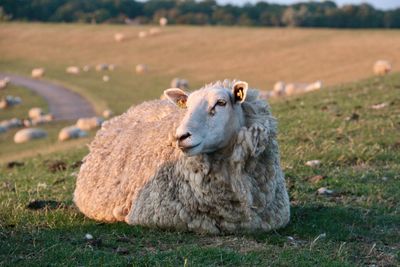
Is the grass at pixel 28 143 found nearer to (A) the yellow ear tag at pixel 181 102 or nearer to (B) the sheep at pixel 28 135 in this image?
(B) the sheep at pixel 28 135

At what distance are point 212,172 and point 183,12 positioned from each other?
266 ft

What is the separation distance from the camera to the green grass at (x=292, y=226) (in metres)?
5.69

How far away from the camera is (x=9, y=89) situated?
42969 millimetres

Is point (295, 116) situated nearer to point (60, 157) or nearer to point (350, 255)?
point (60, 157)

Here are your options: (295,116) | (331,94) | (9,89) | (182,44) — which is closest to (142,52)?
(182,44)

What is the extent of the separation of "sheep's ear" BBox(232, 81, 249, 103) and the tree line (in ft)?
211

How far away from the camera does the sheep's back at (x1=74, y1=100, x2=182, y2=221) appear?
731 centimetres

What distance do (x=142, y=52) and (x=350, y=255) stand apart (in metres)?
53.8

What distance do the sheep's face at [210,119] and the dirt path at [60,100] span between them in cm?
2335

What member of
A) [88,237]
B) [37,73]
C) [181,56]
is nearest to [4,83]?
[37,73]

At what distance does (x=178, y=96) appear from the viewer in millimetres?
7055

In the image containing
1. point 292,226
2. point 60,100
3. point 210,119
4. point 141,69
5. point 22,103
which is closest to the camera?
point 210,119

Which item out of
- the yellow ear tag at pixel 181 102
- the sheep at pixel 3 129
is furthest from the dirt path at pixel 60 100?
the yellow ear tag at pixel 181 102

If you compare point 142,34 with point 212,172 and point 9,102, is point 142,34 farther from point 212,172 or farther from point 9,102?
point 212,172
